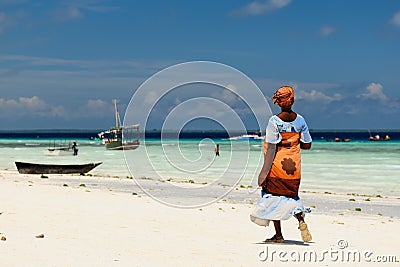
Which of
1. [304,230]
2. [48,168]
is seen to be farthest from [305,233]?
[48,168]

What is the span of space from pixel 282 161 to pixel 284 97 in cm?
89

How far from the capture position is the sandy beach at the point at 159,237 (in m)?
7.64

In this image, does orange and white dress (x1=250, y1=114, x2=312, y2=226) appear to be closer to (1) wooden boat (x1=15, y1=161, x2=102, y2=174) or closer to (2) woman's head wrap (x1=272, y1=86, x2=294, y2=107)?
(2) woman's head wrap (x1=272, y1=86, x2=294, y2=107)

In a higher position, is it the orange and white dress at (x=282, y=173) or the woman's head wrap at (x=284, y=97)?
the woman's head wrap at (x=284, y=97)

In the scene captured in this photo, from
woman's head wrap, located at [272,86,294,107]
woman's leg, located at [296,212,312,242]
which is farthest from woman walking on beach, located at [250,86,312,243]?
woman's leg, located at [296,212,312,242]

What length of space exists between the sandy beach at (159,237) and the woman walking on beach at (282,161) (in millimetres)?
616

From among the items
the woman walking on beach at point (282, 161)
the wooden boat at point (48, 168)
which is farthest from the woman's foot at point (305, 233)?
the wooden boat at point (48, 168)

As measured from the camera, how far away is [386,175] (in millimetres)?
37656

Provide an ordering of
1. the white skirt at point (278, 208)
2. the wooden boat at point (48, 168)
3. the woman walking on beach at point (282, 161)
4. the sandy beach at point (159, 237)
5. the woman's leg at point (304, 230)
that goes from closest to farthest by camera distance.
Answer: the sandy beach at point (159, 237), the woman walking on beach at point (282, 161), the white skirt at point (278, 208), the woman's leg at point (304, 230), the wooden boat at point (48, 168)

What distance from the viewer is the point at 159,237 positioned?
370 inches

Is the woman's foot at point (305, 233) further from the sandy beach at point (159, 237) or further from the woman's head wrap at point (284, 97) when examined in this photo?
the woman's head wrap at point (284, 97)

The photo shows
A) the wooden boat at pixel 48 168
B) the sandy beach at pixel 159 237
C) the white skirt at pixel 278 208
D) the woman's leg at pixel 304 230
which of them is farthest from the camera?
the wooden boat at pixel 48 168

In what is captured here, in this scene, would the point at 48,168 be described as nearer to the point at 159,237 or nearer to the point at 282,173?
the point at 159,237

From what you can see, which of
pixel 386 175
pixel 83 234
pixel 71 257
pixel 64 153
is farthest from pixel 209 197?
pixel 64 153
